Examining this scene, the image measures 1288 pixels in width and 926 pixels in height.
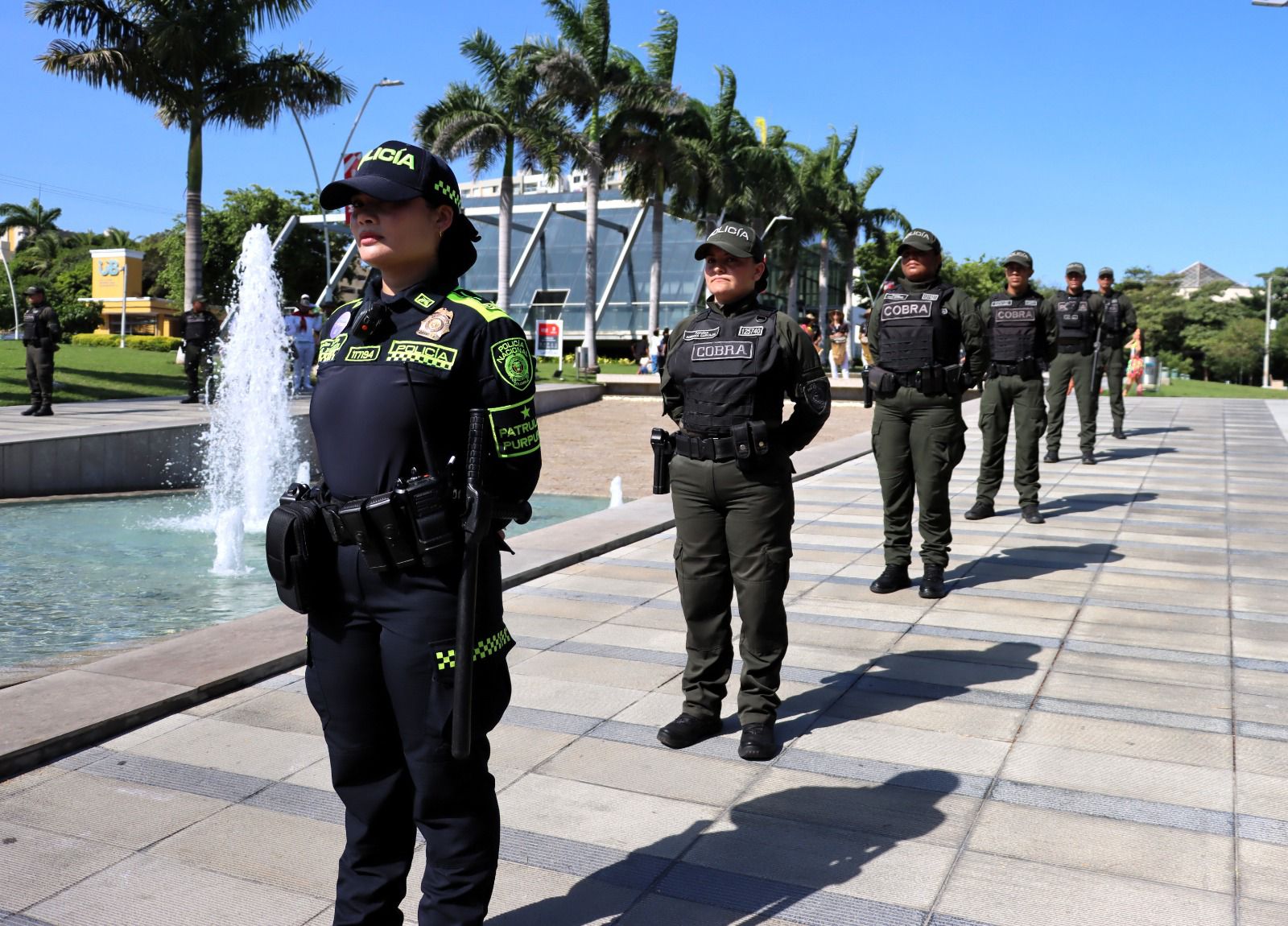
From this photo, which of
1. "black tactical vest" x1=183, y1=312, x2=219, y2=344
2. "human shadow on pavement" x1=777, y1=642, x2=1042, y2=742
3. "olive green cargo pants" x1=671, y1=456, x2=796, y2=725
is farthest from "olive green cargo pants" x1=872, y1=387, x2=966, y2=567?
"black tactical vest" x1=183, y1=312, x2=219, y2=344

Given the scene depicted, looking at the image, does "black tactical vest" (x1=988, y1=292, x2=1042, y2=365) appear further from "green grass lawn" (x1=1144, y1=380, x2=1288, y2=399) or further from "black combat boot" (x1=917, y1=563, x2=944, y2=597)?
"green grass lawn" (x1=1144, y1=380, x2=1288, y2=399)

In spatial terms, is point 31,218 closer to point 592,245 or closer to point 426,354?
point 592,245

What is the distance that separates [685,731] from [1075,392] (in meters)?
10.2

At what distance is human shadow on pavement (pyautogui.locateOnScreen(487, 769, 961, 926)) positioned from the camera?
3.06 meters

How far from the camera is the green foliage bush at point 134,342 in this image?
151 feet

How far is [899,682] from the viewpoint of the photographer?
5.17m

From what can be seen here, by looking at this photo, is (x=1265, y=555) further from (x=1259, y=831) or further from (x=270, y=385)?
(x=270, y=385)

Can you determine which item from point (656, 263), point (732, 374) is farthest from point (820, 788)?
point (656, 263)

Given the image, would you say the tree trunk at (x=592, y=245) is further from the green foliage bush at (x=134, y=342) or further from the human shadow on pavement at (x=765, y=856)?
the human shadow on pavement at (x=765, y=856)

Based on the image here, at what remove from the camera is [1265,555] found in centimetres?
835

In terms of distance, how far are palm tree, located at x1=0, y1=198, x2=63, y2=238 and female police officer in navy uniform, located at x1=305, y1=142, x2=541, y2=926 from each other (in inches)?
3640

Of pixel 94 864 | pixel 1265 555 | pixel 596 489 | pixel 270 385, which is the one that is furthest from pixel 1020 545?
pixel 270 385

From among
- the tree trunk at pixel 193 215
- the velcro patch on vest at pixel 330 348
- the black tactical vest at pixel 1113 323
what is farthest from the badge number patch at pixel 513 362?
the tree trunk at pixel 193 215

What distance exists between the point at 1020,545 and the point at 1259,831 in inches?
209
